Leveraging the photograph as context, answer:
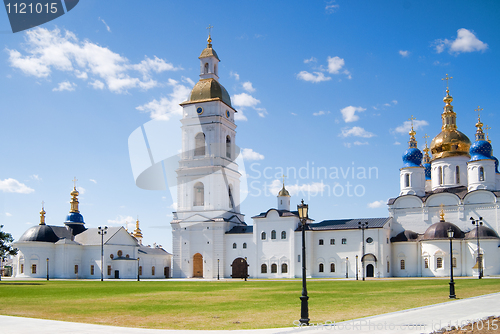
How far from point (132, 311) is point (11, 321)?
440 centimetres

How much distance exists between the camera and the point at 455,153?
62062 mm

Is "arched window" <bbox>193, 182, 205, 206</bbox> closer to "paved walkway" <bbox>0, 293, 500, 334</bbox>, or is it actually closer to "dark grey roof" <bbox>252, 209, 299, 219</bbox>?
"dark grey roof" <bbox>252, 209, 299, 219</bbox>

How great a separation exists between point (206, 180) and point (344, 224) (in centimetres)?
1911

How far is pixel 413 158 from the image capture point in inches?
2509

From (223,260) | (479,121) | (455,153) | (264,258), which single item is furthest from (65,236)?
(479,121)

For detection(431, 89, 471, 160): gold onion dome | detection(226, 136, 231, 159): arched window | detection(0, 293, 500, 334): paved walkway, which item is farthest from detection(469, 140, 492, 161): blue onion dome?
detection(0, 293, 500, 334): paved walkway

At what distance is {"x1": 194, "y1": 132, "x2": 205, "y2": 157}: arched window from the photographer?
68.1 m

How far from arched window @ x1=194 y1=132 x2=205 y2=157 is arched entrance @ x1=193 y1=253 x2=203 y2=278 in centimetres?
1381

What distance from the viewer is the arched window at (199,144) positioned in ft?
223

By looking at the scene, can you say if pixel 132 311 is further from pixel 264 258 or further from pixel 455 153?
pixel 455 153

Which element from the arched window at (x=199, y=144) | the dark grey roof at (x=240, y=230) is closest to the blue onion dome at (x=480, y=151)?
the dark grey roof at (x=240, y=230)

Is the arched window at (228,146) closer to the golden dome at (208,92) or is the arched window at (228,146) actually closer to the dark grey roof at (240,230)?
the golden dome at (208,92)

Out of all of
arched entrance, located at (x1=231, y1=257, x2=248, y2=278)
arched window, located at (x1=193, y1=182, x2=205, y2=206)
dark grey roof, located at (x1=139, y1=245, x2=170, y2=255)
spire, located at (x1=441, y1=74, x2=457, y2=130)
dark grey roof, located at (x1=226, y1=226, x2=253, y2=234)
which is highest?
spire, located at (x1=441, y1=74, x2=457, y2=130)

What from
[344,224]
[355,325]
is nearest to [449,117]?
[344,224]
